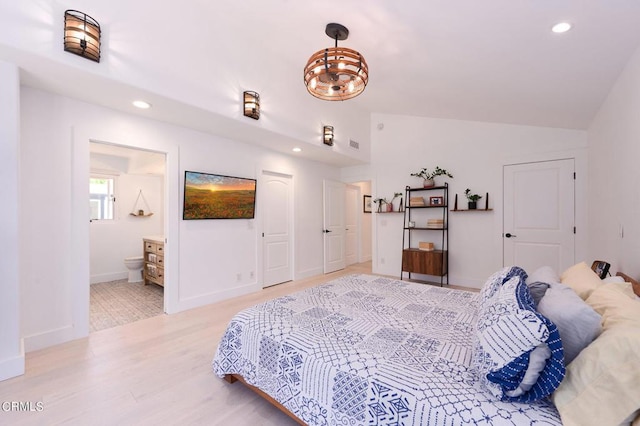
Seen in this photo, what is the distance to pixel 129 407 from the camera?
1.82 m

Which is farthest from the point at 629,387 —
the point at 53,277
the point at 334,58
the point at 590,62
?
the point at 53,277

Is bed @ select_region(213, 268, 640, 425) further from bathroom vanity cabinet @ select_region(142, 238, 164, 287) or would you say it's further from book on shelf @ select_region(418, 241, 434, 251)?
bathroom vanity cabinet @ select_region(142, 238, 164, 287)

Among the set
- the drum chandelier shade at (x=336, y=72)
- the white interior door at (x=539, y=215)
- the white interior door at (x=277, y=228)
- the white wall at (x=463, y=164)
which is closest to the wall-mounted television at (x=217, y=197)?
the white interior door at (x=277, y=228)

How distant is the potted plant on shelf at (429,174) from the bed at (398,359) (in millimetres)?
3012

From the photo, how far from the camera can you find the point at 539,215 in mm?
4180

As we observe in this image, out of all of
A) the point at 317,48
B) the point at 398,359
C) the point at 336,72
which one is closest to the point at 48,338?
the point at 398,359

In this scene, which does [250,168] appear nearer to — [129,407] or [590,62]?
[129,407]

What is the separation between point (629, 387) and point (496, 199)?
4.04 meters

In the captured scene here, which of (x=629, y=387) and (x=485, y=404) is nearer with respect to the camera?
(x=629, y=387)

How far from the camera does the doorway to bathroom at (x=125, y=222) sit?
4570 millimetres

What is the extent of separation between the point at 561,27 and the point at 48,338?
488 centimetres

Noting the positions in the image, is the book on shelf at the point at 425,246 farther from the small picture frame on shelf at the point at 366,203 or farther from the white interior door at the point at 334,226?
the small picture frame on shelf at the point at 366,203

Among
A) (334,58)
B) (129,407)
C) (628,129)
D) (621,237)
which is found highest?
(334,58)

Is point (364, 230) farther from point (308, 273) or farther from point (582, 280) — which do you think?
point (582, 280)
